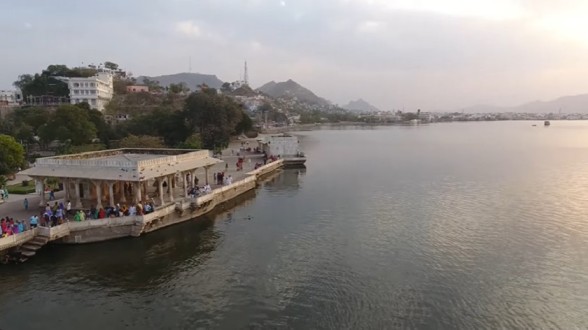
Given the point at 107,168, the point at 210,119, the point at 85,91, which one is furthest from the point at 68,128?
the point at 85,91

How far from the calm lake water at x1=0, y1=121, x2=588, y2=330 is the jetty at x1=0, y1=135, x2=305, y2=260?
90cm

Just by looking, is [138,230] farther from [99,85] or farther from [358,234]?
[99,85]

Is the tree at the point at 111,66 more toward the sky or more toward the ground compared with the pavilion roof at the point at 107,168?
more toward the sky

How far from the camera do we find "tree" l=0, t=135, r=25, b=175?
131 ft

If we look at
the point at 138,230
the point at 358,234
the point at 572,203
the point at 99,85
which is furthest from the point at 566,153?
Answer: the point at 99,85

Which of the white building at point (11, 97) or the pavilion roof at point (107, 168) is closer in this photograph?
the pavilion roof at point (107, 168)

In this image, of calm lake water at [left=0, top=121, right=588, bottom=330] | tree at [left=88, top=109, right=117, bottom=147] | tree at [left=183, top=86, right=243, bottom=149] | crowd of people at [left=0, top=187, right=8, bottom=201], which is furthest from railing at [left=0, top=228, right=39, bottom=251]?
tree at [left=88, top=109, right=117, bottom=147]

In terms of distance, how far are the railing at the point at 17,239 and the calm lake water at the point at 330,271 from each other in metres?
1.23

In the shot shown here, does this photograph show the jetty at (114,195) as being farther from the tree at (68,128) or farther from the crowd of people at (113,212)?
the tree at (68,128)

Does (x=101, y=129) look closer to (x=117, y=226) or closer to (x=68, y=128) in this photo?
(x=68, y=128)

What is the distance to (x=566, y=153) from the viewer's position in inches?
3563

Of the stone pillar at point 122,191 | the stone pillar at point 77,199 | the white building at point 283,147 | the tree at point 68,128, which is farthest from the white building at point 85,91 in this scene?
the stone pillar at point 122,191


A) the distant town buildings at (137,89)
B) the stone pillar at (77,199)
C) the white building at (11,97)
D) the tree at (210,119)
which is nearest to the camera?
the stone pillar at (77,199)

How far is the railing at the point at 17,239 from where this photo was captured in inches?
944
